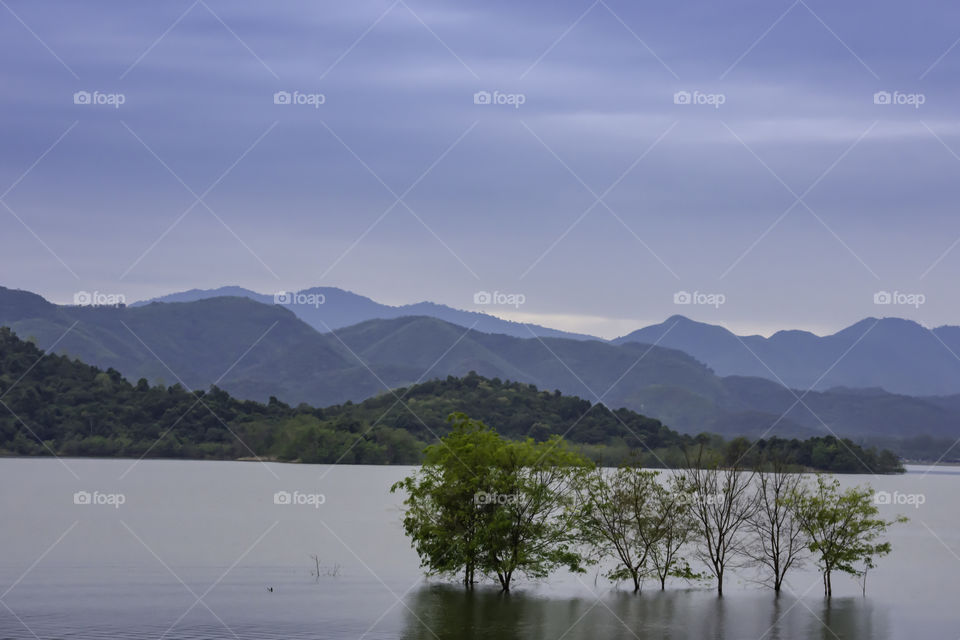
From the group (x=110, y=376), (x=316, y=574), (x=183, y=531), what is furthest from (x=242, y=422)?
(x=316, y=574)

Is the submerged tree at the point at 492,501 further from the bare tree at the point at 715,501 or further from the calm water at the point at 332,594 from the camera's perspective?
the bare tree at the point at 715,501

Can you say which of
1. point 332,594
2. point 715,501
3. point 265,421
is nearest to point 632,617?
point 715,501

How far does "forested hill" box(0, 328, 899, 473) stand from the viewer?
160250 mm

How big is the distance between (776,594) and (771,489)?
16.0 ft

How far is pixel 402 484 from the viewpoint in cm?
4578

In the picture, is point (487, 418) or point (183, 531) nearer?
point (183, 531)

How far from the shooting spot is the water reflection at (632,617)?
3841 centimetres

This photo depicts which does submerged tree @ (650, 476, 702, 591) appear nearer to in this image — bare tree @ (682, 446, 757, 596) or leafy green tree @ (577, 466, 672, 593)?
leafy green tree @ (577, 466, 672, 593)

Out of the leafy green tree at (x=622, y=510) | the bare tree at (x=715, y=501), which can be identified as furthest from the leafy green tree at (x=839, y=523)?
the leafy green tree at (x=622, y=510)

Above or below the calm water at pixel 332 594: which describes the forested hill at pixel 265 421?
above

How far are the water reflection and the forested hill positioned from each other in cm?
10034

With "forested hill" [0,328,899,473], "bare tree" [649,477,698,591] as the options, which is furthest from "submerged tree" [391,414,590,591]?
"forested hill" [0,328,899,473]

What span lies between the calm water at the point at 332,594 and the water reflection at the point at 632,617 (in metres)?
0.10

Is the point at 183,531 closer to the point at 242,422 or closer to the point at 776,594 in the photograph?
the point at 776,594
